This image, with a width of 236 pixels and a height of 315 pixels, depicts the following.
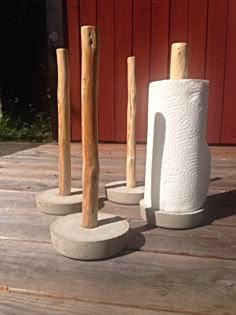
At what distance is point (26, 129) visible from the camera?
2.84 metres

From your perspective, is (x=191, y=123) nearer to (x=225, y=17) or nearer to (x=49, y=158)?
(x=49, y=158)

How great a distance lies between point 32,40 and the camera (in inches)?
119

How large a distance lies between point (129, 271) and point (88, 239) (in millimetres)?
91

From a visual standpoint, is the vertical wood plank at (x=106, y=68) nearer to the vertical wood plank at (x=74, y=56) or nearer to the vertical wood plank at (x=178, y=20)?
the vertical wood plank at (x=74, y=56)

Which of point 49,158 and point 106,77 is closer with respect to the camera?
point 49,158

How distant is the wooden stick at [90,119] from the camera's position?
1.99 feet

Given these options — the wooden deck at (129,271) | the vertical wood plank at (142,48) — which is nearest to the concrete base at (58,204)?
the wooden deck at (129,271)

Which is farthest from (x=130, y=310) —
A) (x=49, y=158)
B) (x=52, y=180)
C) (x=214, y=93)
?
(x=214, y=93)

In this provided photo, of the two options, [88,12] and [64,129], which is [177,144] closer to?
[64,129]

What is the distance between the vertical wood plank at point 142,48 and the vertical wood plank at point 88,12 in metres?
0.22

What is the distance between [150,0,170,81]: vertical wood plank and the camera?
1.84m

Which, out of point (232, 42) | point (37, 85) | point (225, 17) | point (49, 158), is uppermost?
point (225, 17)

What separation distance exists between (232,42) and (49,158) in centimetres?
112

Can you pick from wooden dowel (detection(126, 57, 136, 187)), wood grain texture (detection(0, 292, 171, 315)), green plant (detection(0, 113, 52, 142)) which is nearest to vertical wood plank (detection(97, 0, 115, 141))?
green plant (detection(0, 113, 52, 142))
